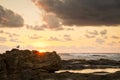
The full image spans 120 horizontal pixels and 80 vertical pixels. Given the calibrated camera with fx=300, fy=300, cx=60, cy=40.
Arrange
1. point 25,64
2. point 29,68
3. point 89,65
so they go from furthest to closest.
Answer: point 89,65, point 29,68, point 25,64

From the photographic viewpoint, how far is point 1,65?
46.5 meters

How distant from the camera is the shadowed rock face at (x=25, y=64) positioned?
1850 inches

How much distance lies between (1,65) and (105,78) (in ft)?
53.9

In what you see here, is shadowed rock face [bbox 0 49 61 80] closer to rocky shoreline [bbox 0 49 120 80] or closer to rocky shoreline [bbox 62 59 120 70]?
rocky shoreline [bbox 0 49 120 80]

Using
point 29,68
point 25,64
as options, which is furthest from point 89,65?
point 25,64

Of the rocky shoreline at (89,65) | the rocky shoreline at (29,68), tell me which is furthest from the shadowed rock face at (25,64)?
the rocky shoreline at (89,65)

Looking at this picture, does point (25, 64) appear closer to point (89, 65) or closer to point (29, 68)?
point (29, 68)

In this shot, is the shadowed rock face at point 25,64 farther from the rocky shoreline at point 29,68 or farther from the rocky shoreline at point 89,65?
the rocky shoreline at point 89,65

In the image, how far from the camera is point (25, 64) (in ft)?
162

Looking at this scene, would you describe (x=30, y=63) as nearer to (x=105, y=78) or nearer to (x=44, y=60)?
(x=44, y=60)

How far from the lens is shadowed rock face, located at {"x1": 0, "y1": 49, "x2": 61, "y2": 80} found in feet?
154

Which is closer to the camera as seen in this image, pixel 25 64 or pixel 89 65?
pixel 25 64

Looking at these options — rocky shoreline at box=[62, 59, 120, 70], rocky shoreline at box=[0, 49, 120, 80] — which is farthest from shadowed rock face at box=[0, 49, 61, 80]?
rocky shoreline at box=[62, 59, 120, 70]

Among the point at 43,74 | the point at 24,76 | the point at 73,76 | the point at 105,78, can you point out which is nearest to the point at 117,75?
the point at 105,78
